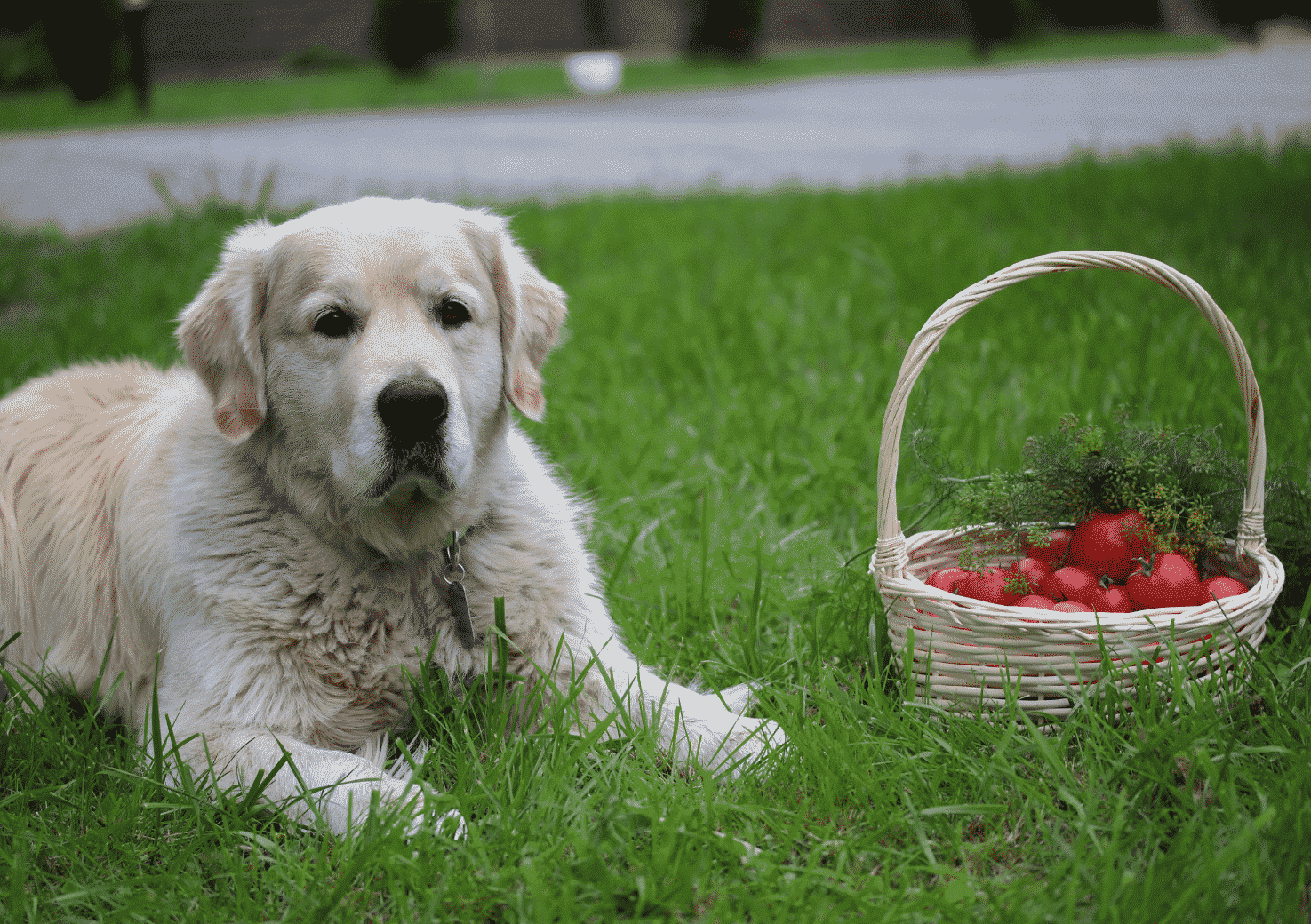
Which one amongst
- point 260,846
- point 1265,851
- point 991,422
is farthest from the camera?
point 991,422

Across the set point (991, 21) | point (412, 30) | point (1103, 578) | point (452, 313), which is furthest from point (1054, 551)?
point (991, 21)

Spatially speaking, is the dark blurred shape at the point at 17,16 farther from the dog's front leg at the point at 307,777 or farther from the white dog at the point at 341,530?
the dog's front leg at the point at 307,777

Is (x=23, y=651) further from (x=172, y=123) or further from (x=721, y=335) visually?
(x=172, y=123)

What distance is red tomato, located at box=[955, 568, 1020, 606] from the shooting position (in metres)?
2.47

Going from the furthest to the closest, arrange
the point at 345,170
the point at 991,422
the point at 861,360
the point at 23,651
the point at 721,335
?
the point at 345,170
the point at 721,335
the point at 861,360
the point at 991,422
the point at 23,651

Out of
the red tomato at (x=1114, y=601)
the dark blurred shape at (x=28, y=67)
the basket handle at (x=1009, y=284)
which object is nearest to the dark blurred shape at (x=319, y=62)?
the dark blurred shape at (x=28, y=67)

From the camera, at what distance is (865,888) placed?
179cm

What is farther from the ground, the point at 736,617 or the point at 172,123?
the point at 172,123

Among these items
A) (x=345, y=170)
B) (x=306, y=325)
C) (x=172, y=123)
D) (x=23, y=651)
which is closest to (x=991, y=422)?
(x=306, y=325)

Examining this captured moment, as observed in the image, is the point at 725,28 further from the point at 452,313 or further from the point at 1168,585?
the point at 1168,585

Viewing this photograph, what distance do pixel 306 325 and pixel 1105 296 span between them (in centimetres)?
445

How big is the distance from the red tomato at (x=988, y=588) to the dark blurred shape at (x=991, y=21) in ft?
80.9

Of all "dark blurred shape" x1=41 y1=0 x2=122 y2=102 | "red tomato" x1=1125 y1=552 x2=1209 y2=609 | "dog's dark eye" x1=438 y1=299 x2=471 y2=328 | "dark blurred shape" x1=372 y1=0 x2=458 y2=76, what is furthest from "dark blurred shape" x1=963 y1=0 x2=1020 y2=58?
"dog's dark eye" x1=438 y1=299 x2=471 y2=328

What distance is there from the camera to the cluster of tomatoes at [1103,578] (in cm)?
240
